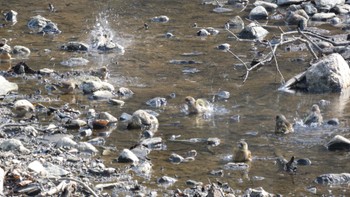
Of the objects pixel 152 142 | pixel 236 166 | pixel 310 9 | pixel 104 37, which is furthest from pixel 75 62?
pixel 310 9

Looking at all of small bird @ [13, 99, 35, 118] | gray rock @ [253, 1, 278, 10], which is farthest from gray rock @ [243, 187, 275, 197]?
gray rock @ [253, 1, 278, 10]

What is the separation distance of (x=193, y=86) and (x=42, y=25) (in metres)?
4.49

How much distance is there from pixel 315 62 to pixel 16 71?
3845 mm

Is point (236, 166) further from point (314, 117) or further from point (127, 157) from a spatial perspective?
point (314, 117)

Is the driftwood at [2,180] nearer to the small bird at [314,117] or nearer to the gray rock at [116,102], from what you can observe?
the gray rock at [116,102]

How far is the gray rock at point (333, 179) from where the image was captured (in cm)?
757

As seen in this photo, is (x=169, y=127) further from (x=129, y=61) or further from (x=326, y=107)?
(x=129, y=61)

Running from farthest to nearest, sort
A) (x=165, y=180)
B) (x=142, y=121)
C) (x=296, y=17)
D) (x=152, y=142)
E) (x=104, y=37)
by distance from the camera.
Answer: (x=296, y=17) < (x=104, y=37) < (x=142, y=121) < (x=152, y=142) < (x=165, y=180)

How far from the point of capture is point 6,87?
10570 mm

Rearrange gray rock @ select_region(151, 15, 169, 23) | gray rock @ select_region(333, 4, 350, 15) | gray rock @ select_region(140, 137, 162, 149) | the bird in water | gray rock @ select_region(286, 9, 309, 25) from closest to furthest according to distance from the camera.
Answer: gray rock @ select_region(140, 137, 162, 149)
the bird in water
gray rock @ select_region(286, 9, 309, 25)
gray rock @ select_region(151, 15, 169, 23)
gray rock @ select_region(333, 4, 350, 15)

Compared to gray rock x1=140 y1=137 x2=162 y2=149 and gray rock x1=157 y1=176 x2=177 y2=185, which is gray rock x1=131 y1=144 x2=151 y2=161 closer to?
gray rock x1=140 y1=137 x2=162 y2=149

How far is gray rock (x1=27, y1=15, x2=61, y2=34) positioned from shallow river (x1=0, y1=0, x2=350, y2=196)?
0.16m

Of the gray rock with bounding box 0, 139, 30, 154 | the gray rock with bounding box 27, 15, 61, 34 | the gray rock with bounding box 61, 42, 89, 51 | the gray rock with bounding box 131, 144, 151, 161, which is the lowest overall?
the gray rock with bounding box 27, 15, 61, 34

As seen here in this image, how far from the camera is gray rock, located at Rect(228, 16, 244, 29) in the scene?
14711 millimetres
